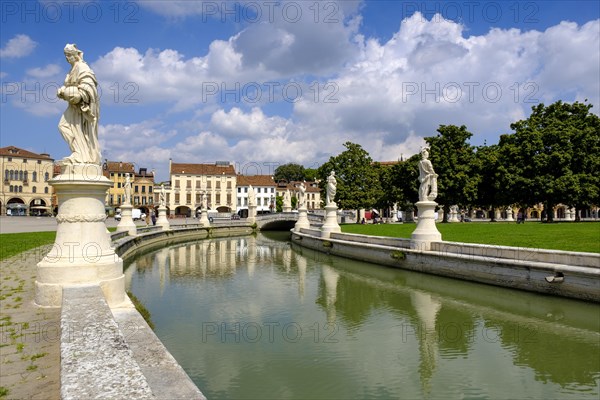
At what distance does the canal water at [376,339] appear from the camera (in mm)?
6473

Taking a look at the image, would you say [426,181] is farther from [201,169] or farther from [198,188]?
[201,169]

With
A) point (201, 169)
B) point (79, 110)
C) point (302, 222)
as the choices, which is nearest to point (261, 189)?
point (201, 169)

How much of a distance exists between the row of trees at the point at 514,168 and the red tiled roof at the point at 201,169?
4866 centimetres

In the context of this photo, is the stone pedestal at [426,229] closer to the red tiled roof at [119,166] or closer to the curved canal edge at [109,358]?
the curved canal edge at [109,358]

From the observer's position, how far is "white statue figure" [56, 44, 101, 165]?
7.14 metres

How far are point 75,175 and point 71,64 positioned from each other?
1.94 meters

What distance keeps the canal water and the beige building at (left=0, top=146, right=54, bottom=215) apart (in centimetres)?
7701

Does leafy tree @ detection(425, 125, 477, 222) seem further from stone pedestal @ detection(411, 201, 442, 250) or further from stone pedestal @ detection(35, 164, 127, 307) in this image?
stone pedestal @ detection(35, 164, 127, 307)

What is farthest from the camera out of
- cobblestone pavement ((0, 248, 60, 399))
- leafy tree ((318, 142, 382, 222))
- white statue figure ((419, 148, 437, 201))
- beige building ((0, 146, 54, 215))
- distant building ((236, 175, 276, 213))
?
distant building ((236, 175, 276, 213))

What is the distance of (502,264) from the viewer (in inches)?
532

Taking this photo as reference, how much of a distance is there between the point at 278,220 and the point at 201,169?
46.5m

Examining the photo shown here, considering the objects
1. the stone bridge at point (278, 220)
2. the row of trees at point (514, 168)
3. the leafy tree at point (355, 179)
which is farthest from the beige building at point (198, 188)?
the row of trees at point (514, 168)

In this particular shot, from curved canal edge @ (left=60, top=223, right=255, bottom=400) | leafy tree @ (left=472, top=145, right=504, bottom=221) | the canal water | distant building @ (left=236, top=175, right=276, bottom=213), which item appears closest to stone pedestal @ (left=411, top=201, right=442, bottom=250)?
the canal water

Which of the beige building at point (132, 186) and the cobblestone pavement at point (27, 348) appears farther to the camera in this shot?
the beige building at point (132, 186)
